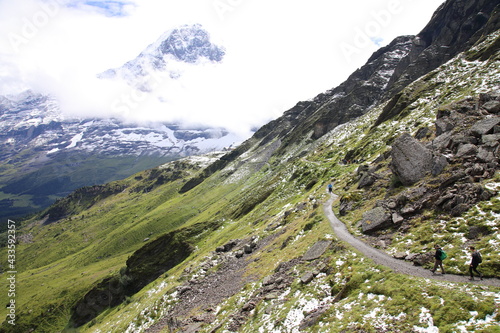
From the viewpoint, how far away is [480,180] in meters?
27.2

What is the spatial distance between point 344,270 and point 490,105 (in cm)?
3516

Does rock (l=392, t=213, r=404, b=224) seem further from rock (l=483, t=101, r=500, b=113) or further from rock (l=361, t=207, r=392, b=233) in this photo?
rock (l=483, t=101, r=500, b=113)

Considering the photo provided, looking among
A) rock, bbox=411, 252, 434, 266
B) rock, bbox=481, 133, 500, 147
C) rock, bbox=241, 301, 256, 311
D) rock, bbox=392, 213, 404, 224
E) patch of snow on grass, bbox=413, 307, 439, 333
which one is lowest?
rock, bbox=411, 252, 434, 266

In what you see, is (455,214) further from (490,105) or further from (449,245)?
(490,105)

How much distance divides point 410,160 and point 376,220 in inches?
459

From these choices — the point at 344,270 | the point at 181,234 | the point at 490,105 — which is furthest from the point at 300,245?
the point at 181,234

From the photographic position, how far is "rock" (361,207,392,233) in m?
31.5

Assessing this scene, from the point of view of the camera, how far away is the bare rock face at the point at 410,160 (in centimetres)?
3600

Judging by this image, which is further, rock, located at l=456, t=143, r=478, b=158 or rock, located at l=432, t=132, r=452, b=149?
rock, located at l=432, t=132, r=452, b=149

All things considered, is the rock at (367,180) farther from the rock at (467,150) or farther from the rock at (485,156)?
the rock at (485,156)

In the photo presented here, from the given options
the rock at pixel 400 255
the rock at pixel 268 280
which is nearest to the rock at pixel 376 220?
the rock at pixel 400 255

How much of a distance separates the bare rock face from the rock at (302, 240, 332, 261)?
1489 cm

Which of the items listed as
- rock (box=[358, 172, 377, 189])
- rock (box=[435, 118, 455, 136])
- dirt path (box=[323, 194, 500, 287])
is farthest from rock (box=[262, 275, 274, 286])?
rock (box=[435, 118, 455, 136])

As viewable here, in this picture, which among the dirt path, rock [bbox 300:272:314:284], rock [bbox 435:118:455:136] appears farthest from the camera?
rock [bbox 435:118:455:136]
